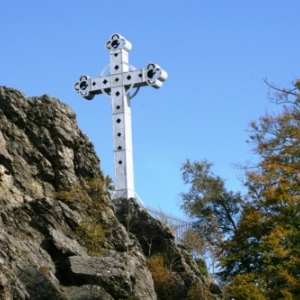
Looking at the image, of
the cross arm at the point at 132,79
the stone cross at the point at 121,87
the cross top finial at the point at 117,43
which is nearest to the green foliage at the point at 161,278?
the stone cross at the point at 121,87

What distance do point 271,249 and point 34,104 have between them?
9395 millimetres

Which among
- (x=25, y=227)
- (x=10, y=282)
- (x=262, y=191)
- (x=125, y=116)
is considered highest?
(x=125, y=116)

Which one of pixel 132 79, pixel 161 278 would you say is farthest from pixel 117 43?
pixel 161 278

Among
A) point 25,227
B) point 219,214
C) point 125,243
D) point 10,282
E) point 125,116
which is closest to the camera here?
point 10,282

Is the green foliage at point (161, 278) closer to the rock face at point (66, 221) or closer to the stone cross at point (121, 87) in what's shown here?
the rock face at point (66, 221)

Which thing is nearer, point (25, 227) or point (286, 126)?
point (25, 227)

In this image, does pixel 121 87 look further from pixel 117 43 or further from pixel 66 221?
pixel 66 221

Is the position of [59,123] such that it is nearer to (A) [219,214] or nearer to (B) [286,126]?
(B) [286,126]

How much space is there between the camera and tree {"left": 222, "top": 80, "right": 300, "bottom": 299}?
117 ft

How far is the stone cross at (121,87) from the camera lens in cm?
4147

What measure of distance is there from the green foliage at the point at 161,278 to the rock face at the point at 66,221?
17 centimetres

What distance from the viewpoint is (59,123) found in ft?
118

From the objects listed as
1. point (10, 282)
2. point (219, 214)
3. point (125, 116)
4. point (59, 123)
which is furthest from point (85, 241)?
point (219, 214)

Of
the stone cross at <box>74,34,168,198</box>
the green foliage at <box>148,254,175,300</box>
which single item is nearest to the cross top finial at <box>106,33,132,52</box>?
the stone cross at <box>74,34,168,198</box>
